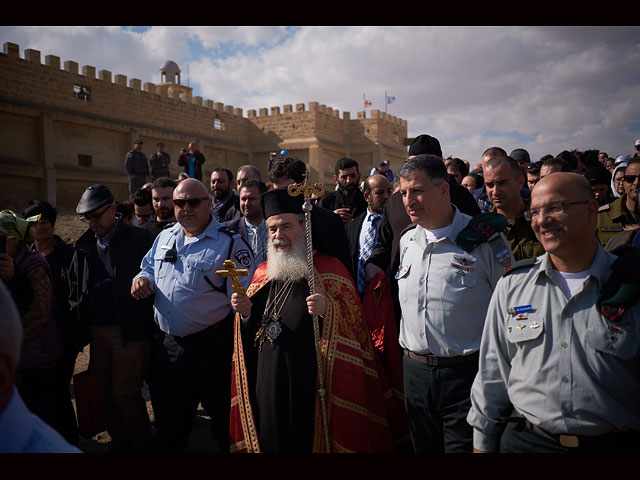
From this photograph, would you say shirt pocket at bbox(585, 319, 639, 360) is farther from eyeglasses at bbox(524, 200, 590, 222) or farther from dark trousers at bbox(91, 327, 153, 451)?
dark trousers at bbox(91, 327, 153, 451)

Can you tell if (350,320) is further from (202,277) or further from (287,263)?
(202,277)

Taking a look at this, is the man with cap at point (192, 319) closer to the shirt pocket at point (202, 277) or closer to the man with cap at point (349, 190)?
the shirt pocket at point (202, 277)

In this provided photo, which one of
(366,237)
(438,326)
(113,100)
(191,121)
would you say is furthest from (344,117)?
(438,326)

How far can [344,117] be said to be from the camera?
3675 centimetres

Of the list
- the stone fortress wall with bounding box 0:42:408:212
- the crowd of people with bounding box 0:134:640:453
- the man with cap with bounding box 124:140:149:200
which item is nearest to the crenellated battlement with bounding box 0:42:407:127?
the stone fortress wall with bounding box 0:42:408:212

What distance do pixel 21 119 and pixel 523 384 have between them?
81.0 ft

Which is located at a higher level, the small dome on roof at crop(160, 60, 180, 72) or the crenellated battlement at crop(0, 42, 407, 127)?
the small dome on roof at crop(160, 60, 180, 72)

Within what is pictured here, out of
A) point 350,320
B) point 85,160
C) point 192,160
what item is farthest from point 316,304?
point 85,160

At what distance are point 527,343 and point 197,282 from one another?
109 inches

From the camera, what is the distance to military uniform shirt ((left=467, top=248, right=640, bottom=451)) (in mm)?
2152

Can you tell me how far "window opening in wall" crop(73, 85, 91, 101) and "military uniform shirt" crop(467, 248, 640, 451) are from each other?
1014 inches

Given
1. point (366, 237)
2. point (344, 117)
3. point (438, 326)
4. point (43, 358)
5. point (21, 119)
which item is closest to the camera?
point (438, 326)

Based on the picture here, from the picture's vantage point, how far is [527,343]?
2.38 meters

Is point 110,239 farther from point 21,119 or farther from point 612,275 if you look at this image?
point 21,119
